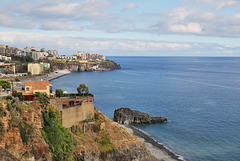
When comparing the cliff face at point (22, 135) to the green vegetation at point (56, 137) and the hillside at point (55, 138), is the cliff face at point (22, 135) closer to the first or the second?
the hillside at point (55, 138)

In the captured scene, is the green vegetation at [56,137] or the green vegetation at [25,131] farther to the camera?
the green vegetation at [56,137]

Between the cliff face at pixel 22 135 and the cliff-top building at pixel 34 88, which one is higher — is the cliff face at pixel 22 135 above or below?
below

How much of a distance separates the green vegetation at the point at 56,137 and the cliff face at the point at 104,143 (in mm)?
1706

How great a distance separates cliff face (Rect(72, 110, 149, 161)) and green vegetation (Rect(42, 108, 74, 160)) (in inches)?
67.1

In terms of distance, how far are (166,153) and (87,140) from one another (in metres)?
19.3

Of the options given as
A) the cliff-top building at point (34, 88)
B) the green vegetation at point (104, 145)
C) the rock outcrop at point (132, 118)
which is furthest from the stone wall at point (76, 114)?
the rock outcrop at point (132, 118)

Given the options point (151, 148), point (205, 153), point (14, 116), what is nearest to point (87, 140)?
point (14, 116)

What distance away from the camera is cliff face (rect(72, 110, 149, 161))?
39.9 meters

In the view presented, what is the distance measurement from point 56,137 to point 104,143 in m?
9.09

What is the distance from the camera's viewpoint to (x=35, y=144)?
1294 inches

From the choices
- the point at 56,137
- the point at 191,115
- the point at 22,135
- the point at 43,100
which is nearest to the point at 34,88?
→ the point at 43,100

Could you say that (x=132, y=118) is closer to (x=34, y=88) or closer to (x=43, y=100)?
(x=34, y=88)

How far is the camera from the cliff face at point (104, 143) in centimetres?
3994

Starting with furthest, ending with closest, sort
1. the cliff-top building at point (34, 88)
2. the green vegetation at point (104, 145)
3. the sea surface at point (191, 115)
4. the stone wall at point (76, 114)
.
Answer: the sea surface at point (191, 115) < the cliff-top building at point (34, 88) < the green vegetation at point (104, 145) < the stone wall at point (76, 114)
